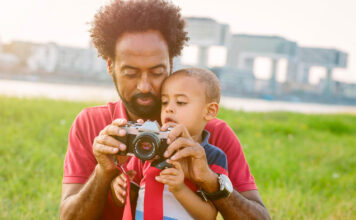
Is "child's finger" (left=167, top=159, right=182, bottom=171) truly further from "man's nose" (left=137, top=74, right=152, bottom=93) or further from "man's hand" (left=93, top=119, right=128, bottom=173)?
"man's nose" (left=137, top=74, right=152, bottom=93)

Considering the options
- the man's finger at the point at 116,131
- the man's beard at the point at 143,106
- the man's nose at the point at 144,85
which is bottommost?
the man's finger at the point at 116,131

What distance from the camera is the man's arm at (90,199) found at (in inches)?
71.4

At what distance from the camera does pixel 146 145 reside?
163 centimetres

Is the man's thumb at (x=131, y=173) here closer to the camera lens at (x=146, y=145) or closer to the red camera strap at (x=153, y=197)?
the red camera strap at (x=153, y=197)

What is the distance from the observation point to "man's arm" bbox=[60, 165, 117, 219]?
181 cm

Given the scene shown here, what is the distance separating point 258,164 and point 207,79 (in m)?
3.24

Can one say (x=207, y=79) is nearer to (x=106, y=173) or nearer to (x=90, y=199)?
(x=106, y=173)

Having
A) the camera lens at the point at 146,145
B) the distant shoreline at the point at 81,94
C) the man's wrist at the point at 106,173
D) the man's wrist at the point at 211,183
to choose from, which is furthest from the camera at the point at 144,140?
the distant shoreline at the point at 81,94

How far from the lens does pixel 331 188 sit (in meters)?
4.60

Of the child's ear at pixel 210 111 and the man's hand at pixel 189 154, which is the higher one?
the child's ear at pixel 210 111

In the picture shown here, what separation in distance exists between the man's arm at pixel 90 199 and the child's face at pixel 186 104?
1.47 feet

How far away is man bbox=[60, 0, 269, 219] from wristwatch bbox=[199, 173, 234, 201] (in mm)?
17

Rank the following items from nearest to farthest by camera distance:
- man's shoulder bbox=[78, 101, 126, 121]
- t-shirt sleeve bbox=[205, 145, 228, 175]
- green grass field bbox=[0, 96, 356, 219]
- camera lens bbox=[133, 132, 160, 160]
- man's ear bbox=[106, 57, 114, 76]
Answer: camera lens bbox=[133, 132, 160, 160] < t-shirt sleeve bbox=[205, 145, 228, 175] < man's shoulder bbox=[78, 101, 126, 121] < man's ear bbox=[106, 57, 114, 76] < green grass field bbox=[0, 96, 356, 219]

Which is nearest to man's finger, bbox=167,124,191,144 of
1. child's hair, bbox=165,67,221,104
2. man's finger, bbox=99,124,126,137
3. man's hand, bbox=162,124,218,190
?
man's hand, bbox=162,124,218,190
